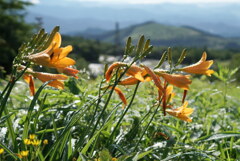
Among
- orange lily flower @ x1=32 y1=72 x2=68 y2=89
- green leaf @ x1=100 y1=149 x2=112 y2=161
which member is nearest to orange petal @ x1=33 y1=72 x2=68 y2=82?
orange lily flower @ x1=32 y1=72 x2=68 y2=89

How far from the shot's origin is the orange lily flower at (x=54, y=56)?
1041 mm

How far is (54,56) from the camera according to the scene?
1.08m

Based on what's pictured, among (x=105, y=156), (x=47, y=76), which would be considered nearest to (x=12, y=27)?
(x=47, y=76)

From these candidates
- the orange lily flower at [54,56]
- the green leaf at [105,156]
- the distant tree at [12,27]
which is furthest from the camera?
the distant tree at [12,27]

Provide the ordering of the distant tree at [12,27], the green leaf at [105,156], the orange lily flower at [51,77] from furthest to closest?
the distant tree at [12,27] → the orange lily flower at [51,77] → the green leaf at [105,156]

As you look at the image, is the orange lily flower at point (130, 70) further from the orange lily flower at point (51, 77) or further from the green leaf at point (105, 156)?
the green leaf at point (105, 156)

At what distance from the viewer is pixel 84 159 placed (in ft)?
3.16

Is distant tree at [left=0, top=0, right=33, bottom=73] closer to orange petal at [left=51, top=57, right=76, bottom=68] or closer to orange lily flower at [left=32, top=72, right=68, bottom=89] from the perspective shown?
orange lily flower at [left=32, top=72, right=68, bottom=89]

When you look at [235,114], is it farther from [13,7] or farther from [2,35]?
[13,7]

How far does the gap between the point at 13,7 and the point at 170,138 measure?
120ft

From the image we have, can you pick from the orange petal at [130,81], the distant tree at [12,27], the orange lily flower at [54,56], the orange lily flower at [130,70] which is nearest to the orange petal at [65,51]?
the orange lily flower at [54,56]

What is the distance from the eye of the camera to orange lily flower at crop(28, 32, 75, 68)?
3.42 ft

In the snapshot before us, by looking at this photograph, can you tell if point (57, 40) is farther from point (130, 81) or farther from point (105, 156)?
point (105, 156)

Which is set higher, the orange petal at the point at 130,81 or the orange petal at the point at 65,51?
the orange petal at the point at 65,51
